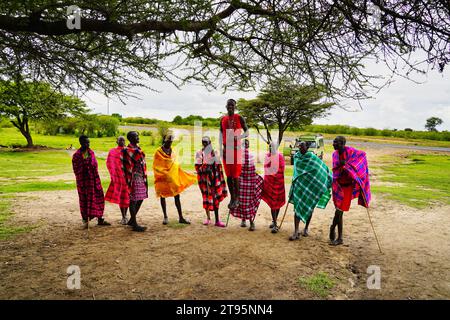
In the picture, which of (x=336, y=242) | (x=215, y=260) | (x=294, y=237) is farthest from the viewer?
(x=294, y=237)

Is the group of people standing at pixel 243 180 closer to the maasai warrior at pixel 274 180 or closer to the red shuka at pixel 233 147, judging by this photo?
the maasai warrior at pixel 274 180

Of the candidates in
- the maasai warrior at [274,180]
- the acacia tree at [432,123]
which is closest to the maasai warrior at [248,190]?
the maasai warrior at [274,180]

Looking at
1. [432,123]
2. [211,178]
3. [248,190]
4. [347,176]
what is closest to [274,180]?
[248,190]

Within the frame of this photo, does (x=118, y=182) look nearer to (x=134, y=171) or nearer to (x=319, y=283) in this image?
(x=134, y=171)

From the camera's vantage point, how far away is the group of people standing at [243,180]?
5.82 meters

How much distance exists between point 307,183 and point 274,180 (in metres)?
0.71

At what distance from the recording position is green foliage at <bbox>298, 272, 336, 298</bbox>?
4105 mm

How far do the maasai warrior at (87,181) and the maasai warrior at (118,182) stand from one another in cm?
30

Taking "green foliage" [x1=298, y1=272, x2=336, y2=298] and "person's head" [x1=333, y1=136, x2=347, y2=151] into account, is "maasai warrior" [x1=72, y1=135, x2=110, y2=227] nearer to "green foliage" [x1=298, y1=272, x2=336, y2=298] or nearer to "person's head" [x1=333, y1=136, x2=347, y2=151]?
"green foliage" [x1=298, y1=272, x2=336, y2=298]

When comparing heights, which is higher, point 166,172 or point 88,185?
point 166,172

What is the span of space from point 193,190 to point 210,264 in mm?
7112

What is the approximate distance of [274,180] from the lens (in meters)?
6.62

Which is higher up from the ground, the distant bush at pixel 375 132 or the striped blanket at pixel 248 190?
the distant bush at pixel 375 132
